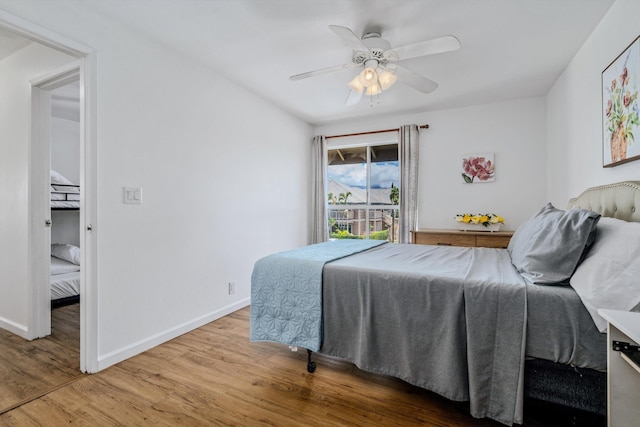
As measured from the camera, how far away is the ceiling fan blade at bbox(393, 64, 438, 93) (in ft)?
7.66

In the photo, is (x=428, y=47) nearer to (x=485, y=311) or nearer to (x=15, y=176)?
(x=485, y=311)

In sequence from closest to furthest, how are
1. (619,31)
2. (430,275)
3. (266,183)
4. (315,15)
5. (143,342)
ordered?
(430,275) → (619,31) → (315,15) → (143,342) → (266,183)

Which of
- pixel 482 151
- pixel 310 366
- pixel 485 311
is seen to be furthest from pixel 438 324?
pixel 482 151

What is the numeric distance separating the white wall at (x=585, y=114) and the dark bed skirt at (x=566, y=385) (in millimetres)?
1252

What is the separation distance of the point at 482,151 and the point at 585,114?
1.47m

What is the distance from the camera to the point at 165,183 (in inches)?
98.8

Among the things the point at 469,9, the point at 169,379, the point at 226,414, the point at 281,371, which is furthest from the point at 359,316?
the point at 469,9

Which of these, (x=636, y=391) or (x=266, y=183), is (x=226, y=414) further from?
(x=266, y=183)

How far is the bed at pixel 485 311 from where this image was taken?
1.30m

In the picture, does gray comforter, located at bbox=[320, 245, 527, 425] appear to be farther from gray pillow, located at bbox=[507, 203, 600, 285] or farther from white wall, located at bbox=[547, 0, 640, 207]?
white wall, located at bbox=[547, 0, 640, 207]

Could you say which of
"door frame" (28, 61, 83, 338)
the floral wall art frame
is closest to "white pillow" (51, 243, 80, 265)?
"door frame" (28, 61, 83, 338)

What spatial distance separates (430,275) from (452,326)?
269mm

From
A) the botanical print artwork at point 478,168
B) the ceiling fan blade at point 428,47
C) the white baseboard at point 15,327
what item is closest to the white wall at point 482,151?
the botanical print artwork at point 478,168

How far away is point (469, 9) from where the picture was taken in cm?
201
